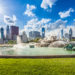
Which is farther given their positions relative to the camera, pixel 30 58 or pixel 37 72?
pixel 30 58

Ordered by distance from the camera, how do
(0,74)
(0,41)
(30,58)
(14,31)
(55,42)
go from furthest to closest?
(14,31)
(0,41)
(55,42)
(30,58)
(0,74)

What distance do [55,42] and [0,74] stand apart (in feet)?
68.3

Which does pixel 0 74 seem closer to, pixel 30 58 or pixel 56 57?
pixel 30 58

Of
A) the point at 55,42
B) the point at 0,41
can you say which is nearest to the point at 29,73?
the point at 55,42

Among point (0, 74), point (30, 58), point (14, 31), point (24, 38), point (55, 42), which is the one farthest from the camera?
point (14, 31)

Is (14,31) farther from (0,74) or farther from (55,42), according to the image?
(0,74)

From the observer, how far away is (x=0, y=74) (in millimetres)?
4480

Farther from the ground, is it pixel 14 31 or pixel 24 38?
pixel 14 31

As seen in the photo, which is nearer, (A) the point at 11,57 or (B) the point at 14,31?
(A) the point at 11,57

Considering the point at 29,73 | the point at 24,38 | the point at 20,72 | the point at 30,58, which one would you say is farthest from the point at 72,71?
the point at 24,38

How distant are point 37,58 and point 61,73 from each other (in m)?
2.97

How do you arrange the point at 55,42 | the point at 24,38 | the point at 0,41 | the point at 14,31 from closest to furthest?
the point at 55,42 → the point at 24,38 → the point at 0,41 → the point at 14,31

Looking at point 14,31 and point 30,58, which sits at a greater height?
point 14,31

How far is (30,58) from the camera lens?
7.41m
